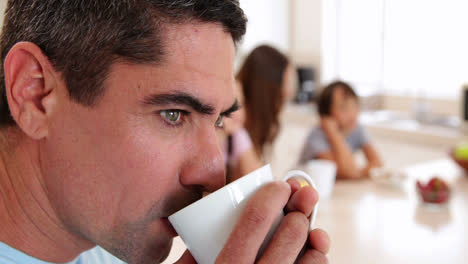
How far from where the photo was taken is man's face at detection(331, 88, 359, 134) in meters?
2.56

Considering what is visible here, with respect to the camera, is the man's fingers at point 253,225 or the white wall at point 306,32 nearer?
the man's fingers at point 253,225

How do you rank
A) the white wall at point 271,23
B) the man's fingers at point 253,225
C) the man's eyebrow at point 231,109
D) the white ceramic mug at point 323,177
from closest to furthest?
the man's fingers at point 253,225 → the man's eyebrow at point 231,109 → the white ceramic mug at point 323,177 → the white wall at point 271,23

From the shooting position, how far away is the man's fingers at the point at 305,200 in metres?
0.60

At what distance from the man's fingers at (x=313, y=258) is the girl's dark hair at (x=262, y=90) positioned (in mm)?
1708

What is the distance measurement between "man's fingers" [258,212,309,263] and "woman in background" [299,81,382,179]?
184 cm

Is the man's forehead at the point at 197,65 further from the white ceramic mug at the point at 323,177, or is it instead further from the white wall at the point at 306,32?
the white wall at the point at 306,32

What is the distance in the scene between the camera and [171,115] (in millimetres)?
620

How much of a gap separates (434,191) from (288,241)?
48.5 inches

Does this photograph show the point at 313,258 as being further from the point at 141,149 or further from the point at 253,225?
the point at 141,149

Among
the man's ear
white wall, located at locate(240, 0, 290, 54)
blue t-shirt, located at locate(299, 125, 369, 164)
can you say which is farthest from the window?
the man's ear

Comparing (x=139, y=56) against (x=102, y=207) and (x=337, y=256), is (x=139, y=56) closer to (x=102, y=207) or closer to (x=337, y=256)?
(x=102, y=207)

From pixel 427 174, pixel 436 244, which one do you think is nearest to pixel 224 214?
pixel 436 244

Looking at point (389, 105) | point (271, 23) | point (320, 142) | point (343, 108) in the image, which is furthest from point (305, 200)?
point (271, 23)

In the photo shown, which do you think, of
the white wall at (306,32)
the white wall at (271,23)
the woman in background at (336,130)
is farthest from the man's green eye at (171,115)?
the white wall at (306,32)
